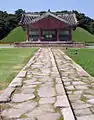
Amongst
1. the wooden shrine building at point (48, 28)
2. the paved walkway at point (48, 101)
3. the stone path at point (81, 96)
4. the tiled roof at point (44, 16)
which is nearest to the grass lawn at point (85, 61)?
the stone path at point (81, 96)

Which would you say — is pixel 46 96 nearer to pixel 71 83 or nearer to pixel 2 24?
pixel 71 83

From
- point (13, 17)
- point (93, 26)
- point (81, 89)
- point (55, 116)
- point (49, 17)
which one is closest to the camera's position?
point (55, 116)

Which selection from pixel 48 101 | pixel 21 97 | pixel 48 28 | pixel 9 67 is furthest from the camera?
pixel 48 28

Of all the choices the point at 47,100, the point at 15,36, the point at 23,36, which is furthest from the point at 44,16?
the point at 47,100

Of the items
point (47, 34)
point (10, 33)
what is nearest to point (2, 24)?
point (10, 33)

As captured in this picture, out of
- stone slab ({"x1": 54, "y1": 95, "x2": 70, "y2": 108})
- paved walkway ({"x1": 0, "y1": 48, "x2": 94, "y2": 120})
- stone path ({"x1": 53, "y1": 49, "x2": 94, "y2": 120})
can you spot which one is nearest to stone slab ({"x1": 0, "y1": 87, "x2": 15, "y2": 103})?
paved walkway ({"x1": 0, "y1": 48, "x2": 94, "y2": 120})

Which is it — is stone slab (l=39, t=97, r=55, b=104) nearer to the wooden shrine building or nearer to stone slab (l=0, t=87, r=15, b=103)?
stone slab (l=0, t=87, r=15, b=103)

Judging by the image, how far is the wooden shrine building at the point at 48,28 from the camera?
46.8 metres

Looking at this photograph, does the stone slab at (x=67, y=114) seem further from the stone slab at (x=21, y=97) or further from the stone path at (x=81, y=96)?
the stone slab at (x=21, y=97)

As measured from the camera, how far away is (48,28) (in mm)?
47719

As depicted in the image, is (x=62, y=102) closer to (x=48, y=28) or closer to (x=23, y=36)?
(x=48, y=28)

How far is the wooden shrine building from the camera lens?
46844mm

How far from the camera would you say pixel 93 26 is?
87188mm

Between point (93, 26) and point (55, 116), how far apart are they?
85451 mm
